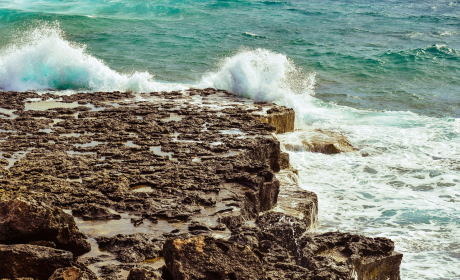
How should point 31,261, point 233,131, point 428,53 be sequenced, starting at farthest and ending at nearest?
point 428,53
point 233,131
point 31,261

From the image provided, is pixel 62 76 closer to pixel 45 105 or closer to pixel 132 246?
pixel 45 105

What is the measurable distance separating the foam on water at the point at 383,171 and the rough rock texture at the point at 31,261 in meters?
3.80

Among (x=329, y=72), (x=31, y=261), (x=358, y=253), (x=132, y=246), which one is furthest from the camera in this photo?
(x=329, y=72)

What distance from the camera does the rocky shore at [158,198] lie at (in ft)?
11.8

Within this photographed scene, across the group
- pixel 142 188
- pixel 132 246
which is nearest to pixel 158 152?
pixel 142 188

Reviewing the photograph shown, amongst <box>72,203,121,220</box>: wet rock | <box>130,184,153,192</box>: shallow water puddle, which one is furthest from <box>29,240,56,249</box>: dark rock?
<box>130,184,153,192</box>: shallow water puddle

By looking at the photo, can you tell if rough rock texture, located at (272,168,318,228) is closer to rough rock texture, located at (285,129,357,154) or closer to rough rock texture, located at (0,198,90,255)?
rough rock texture, located at (285,129,357,154)

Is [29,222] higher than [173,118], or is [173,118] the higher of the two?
[29,222]

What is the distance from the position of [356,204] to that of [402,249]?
149 centimetres

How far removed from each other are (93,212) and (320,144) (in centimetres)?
584

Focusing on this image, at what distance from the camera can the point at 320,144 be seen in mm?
10164

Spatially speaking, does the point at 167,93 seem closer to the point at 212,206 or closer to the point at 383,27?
the point at 212,206

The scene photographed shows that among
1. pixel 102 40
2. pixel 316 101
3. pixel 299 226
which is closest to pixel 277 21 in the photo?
pixel 102 40

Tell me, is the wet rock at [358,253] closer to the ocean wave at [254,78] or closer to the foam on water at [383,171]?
the foam on water at [383,171]
